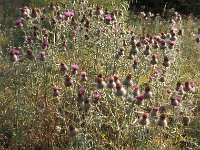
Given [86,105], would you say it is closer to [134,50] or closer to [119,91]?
[119,91]

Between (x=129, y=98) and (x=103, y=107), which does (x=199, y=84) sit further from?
(x=129, y=98)

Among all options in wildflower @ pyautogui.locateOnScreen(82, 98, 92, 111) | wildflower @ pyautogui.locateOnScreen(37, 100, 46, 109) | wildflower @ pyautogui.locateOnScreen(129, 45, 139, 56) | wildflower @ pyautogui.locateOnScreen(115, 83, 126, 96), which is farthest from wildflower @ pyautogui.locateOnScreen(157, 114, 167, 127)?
wildflower @ pyautogui.locateOnScreen(37, 100, 46, 109)

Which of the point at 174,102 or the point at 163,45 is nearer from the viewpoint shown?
the point at 174,102

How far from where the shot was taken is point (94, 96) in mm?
3924

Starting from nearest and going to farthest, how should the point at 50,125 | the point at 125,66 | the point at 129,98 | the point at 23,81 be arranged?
1. the point at 129,98
2. the point at 50,125
3. the point at 23,81
4. the point at 125,66

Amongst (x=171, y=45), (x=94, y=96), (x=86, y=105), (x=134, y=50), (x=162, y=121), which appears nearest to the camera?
(x=162, y=121)

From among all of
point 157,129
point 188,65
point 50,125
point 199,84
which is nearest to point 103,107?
point 50,125

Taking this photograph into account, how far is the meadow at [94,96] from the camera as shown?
154 inches

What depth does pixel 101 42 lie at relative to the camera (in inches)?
220

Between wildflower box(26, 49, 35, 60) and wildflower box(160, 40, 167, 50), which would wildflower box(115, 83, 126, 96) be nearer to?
wildflower box(26, 49, 35, 60)

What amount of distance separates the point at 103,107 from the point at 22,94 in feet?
2.71

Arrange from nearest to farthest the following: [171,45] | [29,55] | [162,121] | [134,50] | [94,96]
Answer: [162,121]
[94,96]
[29,55]
[134,50]
[171,45]

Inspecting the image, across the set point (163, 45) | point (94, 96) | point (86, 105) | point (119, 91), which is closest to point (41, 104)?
point (94, 96)

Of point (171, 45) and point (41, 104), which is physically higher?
point (171, 45)
